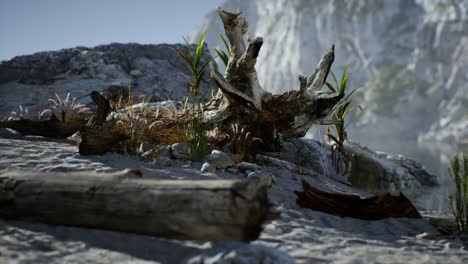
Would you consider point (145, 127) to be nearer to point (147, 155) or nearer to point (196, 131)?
point (196, 131)

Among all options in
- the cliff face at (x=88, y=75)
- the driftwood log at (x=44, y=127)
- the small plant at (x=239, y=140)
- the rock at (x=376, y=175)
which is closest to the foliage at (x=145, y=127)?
the small plant at (x=239, y=140)

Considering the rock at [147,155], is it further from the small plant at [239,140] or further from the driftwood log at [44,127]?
the driftwood log at [44,127]

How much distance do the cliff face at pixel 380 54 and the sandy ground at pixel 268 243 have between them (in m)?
131

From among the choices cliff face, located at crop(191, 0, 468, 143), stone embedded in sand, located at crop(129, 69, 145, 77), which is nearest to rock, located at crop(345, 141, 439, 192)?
stone embedded in sand, located at crop(129, 69, 145, 77)

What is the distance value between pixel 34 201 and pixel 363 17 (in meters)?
164

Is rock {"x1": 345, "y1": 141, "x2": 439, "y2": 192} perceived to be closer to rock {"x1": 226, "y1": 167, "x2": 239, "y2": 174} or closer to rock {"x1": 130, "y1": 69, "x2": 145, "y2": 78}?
rock {"x1": 226, "y1": 167, "x2": 239, "y2": 174}

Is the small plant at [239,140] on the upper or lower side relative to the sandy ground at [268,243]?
upper

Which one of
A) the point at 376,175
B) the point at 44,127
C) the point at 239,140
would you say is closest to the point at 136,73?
the point at 44,127

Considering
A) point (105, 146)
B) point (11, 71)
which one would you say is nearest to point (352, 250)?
point (105, 146)

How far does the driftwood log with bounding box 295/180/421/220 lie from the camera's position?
4.01 m

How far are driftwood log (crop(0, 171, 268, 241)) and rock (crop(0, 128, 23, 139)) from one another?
156 inches

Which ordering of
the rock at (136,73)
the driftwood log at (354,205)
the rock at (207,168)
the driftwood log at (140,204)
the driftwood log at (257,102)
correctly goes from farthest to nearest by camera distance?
the rock at (136,73)
the driftwood log at (257,102)
the rock at (207,168)
the driftwood log at (354,205)
the driftwood log at (140,204)

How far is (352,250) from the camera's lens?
9.23ft

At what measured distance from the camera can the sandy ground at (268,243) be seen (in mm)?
2289
